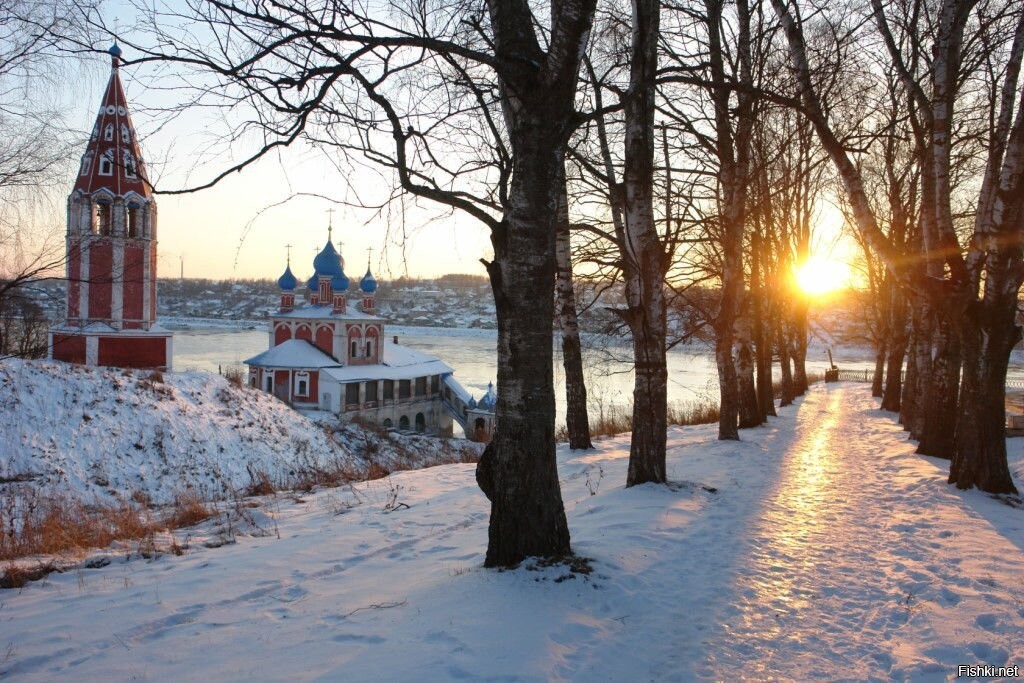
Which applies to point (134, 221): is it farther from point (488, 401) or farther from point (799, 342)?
point (799, 342)

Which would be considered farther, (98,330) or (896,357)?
(98,330)

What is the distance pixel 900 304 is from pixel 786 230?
391cm

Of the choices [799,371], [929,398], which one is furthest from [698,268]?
[799,371]

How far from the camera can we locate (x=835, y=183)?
1816 cm

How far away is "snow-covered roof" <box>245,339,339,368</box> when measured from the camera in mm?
36875

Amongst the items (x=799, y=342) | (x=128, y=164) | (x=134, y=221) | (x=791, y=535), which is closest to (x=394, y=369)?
(x=134, y=221)

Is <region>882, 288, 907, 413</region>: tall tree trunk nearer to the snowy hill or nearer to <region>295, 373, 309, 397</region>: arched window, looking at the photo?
the snowy hill

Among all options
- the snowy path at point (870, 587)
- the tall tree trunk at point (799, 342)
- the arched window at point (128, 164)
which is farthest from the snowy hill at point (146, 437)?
the tall tree trunk at point (799, 342)

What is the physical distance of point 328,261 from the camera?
40.4m

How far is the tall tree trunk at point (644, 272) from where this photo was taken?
634 cm

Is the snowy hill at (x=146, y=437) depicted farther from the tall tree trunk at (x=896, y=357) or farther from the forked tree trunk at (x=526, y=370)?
the tall tree trunk at (x=896, y=357)

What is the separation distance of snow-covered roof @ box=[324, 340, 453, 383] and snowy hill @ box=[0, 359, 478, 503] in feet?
53.1

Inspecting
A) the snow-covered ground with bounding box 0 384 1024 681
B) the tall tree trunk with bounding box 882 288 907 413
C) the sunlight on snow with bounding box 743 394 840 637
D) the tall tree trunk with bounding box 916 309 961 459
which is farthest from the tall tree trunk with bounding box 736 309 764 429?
the snow-covered ground with bounding box 0 384 1024 681

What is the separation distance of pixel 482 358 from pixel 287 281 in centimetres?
3141
